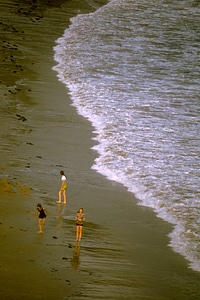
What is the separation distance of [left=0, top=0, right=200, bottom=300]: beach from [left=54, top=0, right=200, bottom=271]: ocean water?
0.52 m

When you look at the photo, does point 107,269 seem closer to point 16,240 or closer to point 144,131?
point 16,240

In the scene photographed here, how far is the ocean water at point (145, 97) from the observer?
2045 cm

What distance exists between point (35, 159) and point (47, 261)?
263 inches

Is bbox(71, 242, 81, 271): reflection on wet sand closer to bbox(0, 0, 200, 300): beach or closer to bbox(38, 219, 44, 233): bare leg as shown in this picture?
bbox(0, 0, 200, 300): beach

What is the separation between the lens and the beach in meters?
14.6

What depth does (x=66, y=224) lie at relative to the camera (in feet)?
57.6

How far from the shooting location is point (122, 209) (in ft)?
63.2

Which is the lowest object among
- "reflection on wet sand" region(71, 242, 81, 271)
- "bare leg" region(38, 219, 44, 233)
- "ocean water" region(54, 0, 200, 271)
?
"ocean water" region(54, 0, 200, 271)

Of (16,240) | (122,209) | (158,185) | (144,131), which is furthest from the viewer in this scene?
(144,131)

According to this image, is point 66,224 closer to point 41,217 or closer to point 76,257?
point 41,217

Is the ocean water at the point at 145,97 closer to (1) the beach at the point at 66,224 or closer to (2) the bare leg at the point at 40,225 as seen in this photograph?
(1) the beach at the point at 66,224

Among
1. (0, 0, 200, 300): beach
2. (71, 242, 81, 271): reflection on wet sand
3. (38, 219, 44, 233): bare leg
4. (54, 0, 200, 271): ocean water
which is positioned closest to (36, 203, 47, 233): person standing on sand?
(38, 219, 44, 233): bare leg

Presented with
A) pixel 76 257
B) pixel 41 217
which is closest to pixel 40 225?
pixel 41 217

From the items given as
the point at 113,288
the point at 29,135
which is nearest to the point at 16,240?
the point at 113,288
